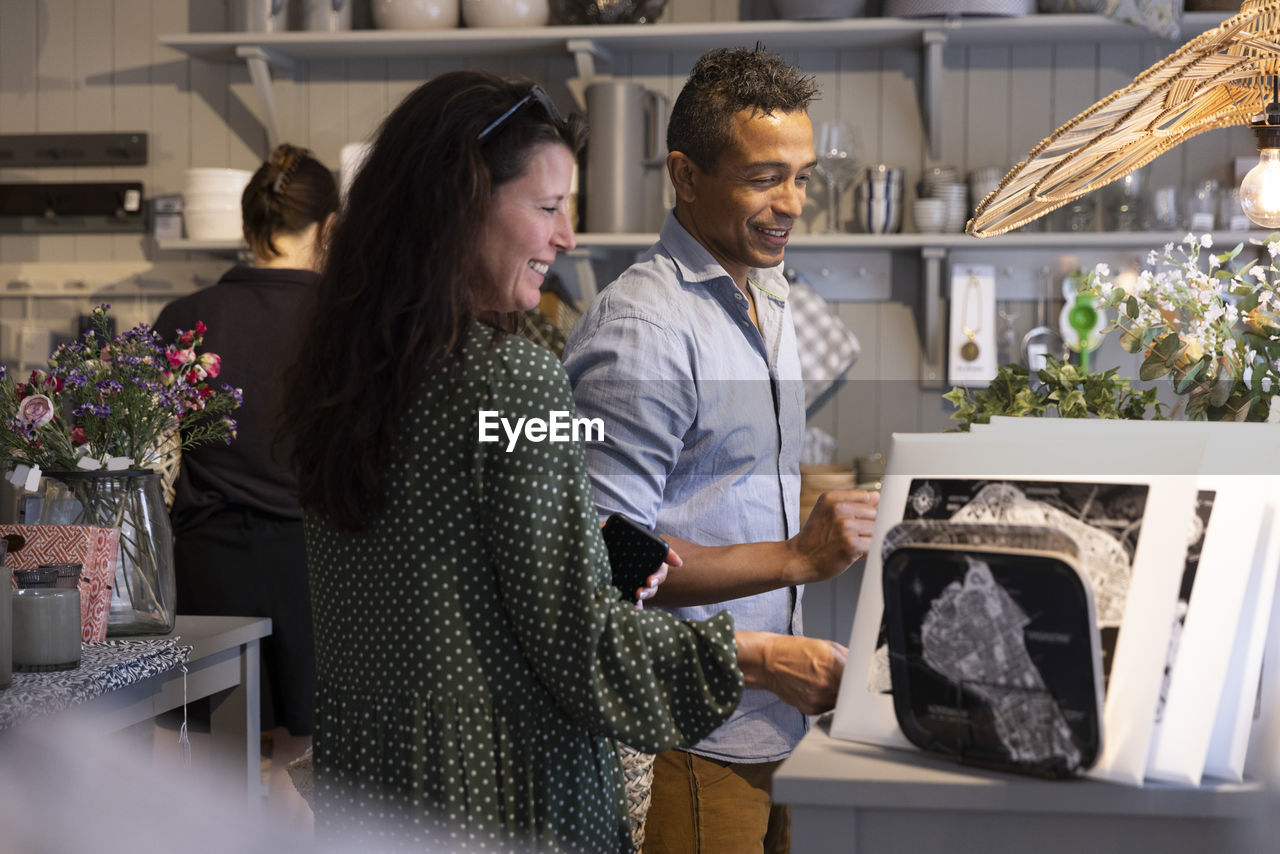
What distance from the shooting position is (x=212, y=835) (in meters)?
1.02

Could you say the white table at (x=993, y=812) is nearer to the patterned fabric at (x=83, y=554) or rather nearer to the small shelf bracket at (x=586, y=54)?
the patterned fabric at (x=83, y=554)

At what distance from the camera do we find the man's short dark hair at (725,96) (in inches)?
62.8

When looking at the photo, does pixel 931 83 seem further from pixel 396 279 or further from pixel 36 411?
pixel 396 279

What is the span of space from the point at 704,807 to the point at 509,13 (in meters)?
2.22

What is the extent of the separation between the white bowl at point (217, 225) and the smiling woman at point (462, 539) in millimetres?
2364

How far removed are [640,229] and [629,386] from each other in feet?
5.78

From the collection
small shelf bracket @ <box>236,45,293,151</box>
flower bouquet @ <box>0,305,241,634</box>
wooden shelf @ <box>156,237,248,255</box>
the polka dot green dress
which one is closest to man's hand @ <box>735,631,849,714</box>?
the polka dot green dress

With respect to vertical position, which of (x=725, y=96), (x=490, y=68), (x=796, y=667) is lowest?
(x=796, y=667)

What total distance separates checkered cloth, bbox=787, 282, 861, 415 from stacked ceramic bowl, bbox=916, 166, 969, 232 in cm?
38

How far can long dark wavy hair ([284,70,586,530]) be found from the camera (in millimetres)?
943

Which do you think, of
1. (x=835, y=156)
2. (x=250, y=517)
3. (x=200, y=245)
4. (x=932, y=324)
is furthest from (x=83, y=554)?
(x=932, y=324)

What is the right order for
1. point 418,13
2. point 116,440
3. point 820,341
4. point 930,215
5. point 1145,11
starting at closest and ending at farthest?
point 116,440
point 1145,11
point 930,215
point 418,13
point 820,341

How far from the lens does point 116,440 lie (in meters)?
1.71

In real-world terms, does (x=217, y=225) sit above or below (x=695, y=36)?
below
